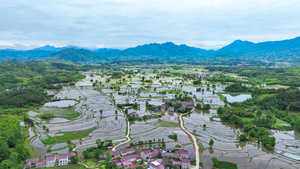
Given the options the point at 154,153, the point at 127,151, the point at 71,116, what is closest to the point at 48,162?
the point at 127,151

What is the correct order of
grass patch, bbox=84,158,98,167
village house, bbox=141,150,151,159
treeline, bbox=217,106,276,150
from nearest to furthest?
grass patch, bbox=84,158,98,167 → village house, bbox=141,150,151,159 → treeline, bbox=217,106,276,150

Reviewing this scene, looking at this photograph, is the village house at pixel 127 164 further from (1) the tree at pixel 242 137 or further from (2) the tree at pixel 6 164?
(1) the tree at pixel 242 137

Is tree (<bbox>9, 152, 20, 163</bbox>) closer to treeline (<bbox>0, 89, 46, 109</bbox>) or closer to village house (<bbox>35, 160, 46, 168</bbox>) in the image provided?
village house (<bbox>35, 160, 46, 168</bbox>)

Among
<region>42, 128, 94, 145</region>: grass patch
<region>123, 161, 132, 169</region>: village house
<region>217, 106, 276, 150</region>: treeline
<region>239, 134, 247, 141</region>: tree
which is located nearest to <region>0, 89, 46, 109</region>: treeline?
<region>42, 128, 94, 145</region>: grass patch

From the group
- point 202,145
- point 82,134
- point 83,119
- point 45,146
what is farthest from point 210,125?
point 45,146

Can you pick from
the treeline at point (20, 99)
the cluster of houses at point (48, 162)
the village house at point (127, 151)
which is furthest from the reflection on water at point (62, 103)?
the village house at point (127, 151)

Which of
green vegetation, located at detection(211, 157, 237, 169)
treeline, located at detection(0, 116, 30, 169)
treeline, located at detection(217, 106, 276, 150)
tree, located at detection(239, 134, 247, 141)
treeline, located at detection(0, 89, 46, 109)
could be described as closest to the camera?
treeline, located at detection(0, 116, 30, 169)

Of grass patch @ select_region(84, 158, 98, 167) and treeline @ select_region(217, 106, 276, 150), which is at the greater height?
treeline @ select_region(217, 106, 276, 150)
